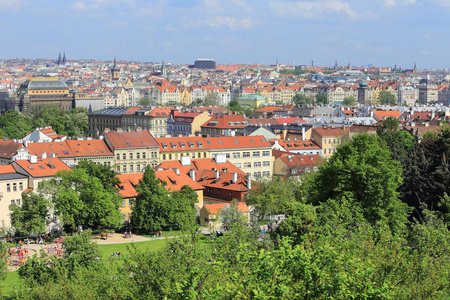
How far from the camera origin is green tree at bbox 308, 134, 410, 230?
144ft

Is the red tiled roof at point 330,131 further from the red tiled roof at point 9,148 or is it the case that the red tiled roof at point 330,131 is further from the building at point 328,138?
the red tiled roof at point 9,148

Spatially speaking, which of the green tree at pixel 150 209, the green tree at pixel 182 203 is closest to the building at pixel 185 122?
the green tree at pixel 182 203

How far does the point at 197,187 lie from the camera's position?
63000 millimetres

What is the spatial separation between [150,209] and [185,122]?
57.2 m

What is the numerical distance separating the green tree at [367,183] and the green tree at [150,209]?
12.6 m

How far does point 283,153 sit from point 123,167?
18419mm

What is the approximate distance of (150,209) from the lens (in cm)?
5453

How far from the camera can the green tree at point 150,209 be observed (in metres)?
54.3

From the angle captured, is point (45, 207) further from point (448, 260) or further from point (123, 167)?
point (448, 260)

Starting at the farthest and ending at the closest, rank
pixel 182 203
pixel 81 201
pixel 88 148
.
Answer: pixel 88 148 < pixel 182 203 < pixel 81 201

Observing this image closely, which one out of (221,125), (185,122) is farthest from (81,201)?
(185,122)

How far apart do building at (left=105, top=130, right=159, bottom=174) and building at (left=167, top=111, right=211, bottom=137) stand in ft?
87.5

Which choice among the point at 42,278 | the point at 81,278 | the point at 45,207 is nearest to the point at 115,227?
the point at 45,207

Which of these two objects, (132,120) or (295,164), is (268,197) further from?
(132,120)
